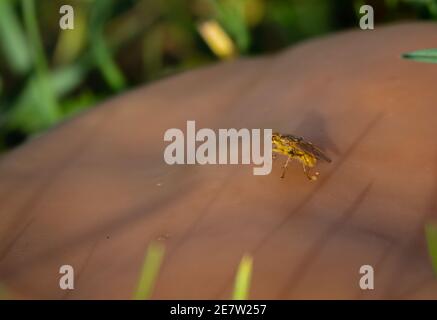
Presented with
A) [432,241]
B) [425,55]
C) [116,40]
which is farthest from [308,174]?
[116,40]

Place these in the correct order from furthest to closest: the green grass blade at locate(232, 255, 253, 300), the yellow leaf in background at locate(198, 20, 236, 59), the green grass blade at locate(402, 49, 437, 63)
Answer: the yellow leaf in background at locate(198, 20, 236, 59)
the green grass blade at locate(402, 49, 437, 63)
the green grass blade at locate(232, 255, 253, 300)

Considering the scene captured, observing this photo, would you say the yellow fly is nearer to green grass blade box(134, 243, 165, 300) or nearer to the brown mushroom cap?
the brown mushroom cap

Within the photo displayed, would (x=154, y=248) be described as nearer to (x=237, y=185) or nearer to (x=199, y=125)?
(x=237, y=185)

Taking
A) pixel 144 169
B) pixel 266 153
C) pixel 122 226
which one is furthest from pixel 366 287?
pixel 144 169

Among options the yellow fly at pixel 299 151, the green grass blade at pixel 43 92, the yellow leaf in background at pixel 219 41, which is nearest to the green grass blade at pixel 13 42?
the green grass blade at pixel 43 92

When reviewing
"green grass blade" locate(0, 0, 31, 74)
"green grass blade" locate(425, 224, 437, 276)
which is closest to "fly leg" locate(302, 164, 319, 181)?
"green grass blade" locate(425, 224, 437, 276)

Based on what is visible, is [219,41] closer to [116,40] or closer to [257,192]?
[116,40]
